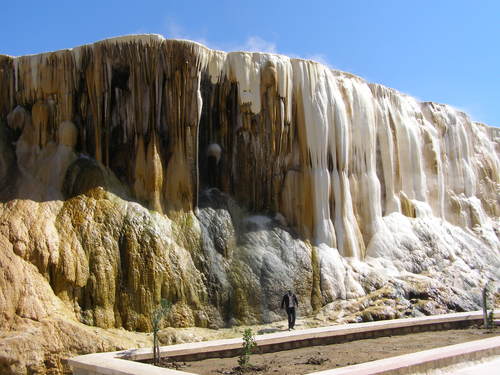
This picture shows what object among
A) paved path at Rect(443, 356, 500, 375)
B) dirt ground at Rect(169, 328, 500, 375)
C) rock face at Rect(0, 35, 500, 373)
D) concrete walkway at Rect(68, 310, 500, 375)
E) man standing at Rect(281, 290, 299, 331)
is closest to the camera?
concrete walkway at Rect(68, 310, 500, 375)

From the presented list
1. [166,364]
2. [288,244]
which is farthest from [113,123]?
[166,364]

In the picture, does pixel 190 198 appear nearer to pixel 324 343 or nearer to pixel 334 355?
pixel 324 343

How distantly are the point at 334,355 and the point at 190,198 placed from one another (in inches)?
296

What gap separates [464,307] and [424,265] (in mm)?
2519

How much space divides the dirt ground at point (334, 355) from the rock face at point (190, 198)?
3.59 m

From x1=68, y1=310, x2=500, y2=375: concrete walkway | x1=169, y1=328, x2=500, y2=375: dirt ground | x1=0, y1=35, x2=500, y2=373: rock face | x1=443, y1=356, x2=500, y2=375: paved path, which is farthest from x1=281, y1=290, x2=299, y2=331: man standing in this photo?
x1=443, y1=356, x2=500, y2=375: paved path

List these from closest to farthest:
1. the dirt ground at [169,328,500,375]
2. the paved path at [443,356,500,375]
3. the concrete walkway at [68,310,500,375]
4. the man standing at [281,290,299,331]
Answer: the concrete walkway at [68,310,500,375] → the paved path at [443,356,500,375] → the dirt ground at [169,328,500,375] → the man standing at [281,290,299,331]

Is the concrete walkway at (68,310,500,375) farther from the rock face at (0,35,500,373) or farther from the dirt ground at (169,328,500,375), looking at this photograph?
the rock face at (0,35,500,373)

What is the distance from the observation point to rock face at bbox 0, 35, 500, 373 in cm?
1454

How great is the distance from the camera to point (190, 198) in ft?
56.6

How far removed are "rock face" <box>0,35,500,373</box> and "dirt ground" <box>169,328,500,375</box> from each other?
3594 millimetres

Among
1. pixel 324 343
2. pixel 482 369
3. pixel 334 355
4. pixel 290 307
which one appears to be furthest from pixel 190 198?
pixel 482 369

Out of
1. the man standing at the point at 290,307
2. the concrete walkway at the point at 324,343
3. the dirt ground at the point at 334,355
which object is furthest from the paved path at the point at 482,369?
the man standing at the point at 290,307

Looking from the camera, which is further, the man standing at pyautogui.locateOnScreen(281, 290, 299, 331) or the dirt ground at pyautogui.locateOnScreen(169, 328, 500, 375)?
the man standing at pyautogui.locateOnScreen(281, 290, 299, 331)
